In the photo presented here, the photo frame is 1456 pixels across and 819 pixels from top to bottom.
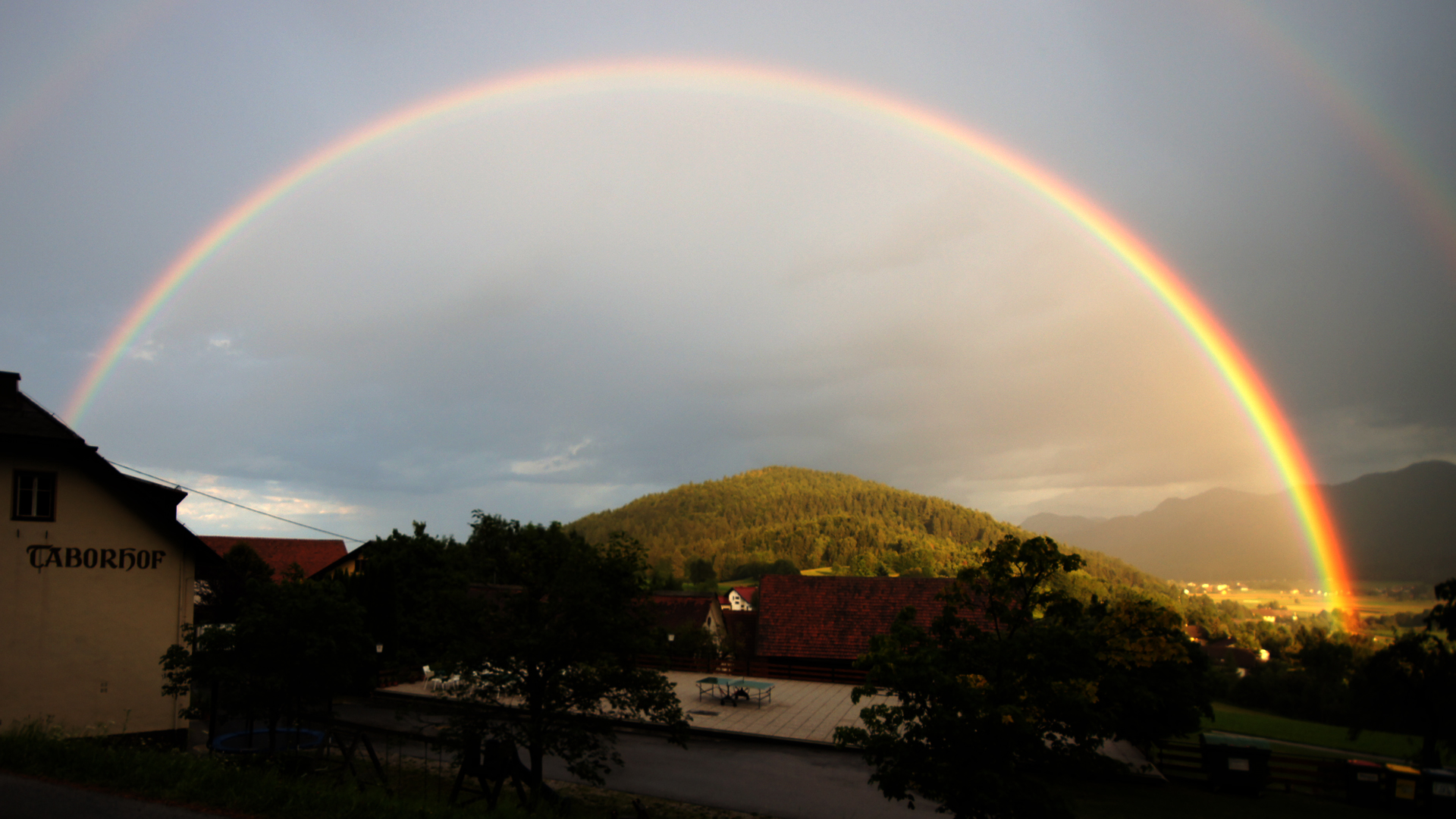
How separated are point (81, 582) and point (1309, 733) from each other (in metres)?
56.1

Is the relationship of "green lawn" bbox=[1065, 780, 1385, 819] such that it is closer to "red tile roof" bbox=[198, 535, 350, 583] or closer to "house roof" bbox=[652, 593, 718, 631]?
"house roof" bbox=[652, 593, 718, 631]

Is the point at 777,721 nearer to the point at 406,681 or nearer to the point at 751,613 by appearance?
the point at 406,681

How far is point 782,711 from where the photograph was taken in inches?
1150

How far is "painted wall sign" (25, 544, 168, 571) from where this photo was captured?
1923 cm

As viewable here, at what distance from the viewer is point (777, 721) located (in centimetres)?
2695

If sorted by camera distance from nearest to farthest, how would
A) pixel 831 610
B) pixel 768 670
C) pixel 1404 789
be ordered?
pixel 1404 789 → pixel 768 670 → pixel 831 610

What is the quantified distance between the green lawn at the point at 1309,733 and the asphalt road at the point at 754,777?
87.6 feet

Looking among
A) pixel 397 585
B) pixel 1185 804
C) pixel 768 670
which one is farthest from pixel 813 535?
pixel 1185 804

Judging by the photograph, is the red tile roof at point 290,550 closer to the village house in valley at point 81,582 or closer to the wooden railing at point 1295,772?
→ the village house in valley at point 81,582

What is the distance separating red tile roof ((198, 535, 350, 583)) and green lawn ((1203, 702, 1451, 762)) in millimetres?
55935

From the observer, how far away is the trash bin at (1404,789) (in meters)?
21.2

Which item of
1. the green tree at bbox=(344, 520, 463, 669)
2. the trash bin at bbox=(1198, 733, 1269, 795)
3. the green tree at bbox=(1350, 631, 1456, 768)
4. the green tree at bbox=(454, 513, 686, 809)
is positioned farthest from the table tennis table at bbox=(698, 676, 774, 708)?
the green tree at bbox=(1350, 631, 1456, 768)

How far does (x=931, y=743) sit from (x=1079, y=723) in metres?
1.96

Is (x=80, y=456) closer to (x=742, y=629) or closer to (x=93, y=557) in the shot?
(x=93, y=557)
